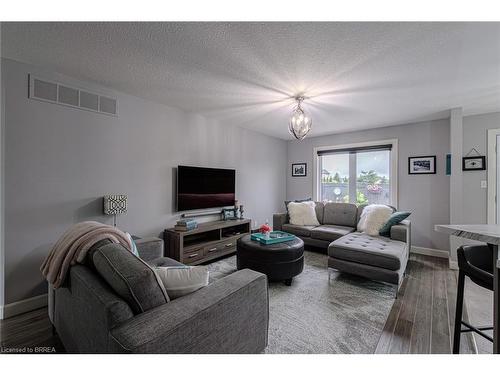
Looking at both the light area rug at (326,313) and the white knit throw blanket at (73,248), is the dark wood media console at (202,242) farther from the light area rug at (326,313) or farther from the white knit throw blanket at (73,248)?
the white knit throw blanket at (73,248)

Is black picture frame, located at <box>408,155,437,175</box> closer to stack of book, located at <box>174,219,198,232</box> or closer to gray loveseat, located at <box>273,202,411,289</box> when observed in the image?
gray loveseat, located at <box>273,202,411,289</box>

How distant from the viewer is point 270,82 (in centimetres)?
233

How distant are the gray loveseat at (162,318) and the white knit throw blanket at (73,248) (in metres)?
0.07

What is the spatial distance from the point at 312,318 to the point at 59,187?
9.12 ft

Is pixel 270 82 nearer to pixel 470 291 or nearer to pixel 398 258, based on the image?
pixel 398 258

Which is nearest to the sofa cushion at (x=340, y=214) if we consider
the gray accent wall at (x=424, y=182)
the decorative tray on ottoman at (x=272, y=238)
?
the gray accent wall at (x=424, y=182)

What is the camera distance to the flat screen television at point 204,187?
3.24 metres

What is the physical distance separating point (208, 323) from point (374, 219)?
10.4ft

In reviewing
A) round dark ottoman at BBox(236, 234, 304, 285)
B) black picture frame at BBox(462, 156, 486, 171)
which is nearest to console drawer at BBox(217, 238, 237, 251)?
round dark ottoman at BBox(236, 234, 304, 285)

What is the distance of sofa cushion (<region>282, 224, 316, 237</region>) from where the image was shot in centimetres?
379

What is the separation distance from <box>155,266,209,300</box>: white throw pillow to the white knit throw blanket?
1.19 ft

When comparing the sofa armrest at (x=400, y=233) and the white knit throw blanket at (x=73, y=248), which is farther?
the sofa armrest at (x=400, y=233)

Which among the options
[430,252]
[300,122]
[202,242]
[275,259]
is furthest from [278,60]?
[430,252]
